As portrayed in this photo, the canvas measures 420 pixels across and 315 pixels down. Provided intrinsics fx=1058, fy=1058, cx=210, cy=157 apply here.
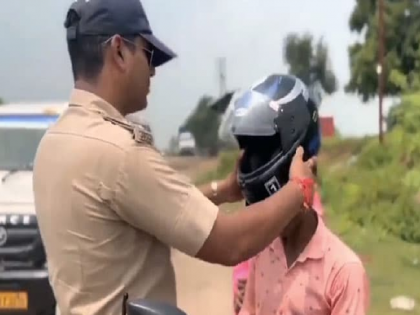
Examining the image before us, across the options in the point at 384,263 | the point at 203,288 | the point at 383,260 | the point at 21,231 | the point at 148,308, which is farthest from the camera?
the point at 383,260

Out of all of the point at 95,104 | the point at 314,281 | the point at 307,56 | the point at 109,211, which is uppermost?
the point at 95,104

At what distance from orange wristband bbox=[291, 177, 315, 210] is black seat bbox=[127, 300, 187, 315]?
0.50 meters

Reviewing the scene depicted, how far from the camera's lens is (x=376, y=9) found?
36.9 m

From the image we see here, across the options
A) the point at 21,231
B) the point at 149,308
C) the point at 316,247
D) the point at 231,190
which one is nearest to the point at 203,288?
the point at 21,231

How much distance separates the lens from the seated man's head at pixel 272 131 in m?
2.90

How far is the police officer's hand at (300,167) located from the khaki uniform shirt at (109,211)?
25 centimetres

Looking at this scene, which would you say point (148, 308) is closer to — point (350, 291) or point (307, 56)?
point (350, 291)

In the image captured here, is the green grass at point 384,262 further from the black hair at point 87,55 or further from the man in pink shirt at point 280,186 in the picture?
the black hair at point 87,55

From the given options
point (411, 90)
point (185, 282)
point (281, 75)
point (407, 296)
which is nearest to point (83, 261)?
point (281, 75)

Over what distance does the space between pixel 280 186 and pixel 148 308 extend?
0.64 metres

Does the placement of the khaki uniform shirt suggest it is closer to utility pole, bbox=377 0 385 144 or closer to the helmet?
the helmet

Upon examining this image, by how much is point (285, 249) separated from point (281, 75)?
50 cm

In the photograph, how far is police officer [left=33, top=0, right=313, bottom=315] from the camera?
2631 mm

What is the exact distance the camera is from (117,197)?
8.63 ft
